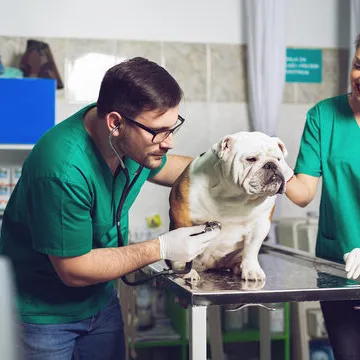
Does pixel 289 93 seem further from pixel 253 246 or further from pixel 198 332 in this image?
pixel 198 332

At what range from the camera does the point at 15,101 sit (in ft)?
10.2

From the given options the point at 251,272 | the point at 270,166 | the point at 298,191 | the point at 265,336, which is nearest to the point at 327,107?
the point at 298,191

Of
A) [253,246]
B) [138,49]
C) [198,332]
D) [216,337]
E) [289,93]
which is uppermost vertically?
[138,49]

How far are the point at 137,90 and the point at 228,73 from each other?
2.26m

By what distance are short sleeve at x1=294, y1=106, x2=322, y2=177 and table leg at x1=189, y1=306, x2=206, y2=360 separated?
64 centimetres

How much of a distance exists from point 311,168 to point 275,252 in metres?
0.42

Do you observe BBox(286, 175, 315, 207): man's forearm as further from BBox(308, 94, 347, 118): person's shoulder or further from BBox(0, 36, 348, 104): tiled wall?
BBox(0, 36, 348, 104): tiled wall

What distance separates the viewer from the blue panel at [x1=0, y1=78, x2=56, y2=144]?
309 centimetres

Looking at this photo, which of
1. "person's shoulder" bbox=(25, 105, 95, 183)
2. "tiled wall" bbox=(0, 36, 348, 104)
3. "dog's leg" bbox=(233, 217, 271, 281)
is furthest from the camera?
"tiled wall" bbox=(0, 36, 348, 104)

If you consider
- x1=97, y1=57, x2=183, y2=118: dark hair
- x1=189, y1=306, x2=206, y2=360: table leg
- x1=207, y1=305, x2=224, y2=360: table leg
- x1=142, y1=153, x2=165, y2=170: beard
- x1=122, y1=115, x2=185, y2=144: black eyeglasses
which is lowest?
x1=207, y1=305, x2=224, y2=360: table leg

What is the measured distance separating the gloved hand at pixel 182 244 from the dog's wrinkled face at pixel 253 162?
6.3 inches

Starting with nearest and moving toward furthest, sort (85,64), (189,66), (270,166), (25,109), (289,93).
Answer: (270,166)
(25,109)
(85,64)
(189,66)
(289,93)

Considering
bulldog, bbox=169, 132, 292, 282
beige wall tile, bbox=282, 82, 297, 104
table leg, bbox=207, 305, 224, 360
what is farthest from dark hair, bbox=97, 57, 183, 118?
beige wall tile, bbox=282, 82, 297, 104

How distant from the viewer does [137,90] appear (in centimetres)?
138
